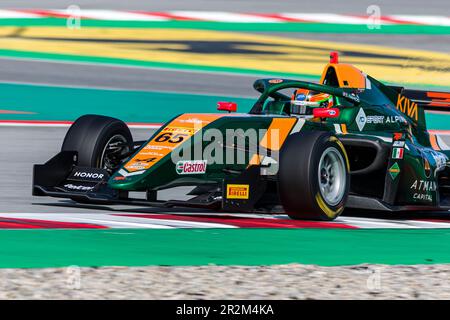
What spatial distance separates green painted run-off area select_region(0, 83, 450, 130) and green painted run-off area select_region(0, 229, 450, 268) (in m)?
7.32

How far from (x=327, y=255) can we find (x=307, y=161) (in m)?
1.14

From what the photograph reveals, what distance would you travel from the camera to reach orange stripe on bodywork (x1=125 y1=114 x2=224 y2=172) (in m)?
8.41

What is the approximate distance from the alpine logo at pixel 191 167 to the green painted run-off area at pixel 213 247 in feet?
2.59

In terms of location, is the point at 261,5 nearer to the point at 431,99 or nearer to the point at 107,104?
the point at 107,104

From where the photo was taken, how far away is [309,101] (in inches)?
375

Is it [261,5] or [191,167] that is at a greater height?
[261,5]

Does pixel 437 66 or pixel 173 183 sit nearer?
pixel 173 183

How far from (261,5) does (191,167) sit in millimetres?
13263

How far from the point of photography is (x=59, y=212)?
28.1 ft

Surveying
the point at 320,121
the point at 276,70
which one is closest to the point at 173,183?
the point at 320,121

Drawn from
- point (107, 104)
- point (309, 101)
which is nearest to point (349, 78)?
point (309, 101)

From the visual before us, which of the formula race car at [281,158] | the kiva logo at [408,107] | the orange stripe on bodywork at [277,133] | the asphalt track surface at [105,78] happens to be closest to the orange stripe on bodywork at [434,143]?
the formula race car at [281,158]

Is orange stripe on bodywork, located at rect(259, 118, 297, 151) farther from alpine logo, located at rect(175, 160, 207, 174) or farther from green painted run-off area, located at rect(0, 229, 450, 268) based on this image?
green painted run-off area, located at rect(0, 229, 450, 268)
